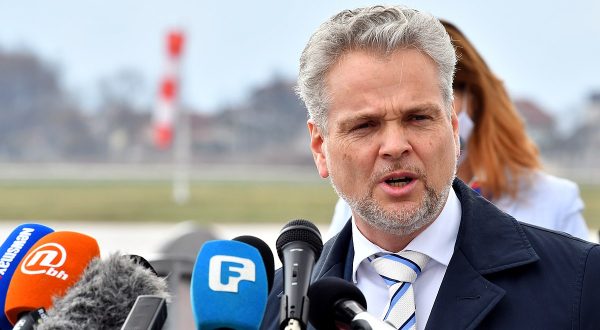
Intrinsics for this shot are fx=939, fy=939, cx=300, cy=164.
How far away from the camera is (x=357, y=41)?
2152 millimetres

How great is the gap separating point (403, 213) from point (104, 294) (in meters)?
0.71

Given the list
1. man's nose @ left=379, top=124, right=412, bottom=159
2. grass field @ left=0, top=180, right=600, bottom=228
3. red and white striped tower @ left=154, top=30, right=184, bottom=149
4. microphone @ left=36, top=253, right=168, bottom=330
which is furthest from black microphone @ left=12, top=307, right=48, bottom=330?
red and white striped tower @ left=154, top=30, right=184, bottom=149

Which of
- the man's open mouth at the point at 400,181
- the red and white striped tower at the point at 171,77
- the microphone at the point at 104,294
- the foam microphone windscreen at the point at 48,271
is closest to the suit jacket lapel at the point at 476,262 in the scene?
the man's open mouth at the point at 400,181

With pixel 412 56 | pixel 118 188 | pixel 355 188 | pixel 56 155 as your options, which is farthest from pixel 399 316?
pixel 56 155

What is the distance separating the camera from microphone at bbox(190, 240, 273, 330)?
164 centimetres

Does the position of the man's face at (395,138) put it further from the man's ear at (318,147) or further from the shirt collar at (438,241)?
the man's ear at (318,147)

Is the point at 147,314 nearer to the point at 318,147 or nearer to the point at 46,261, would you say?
the point at 46,261

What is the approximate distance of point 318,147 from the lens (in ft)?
7.83

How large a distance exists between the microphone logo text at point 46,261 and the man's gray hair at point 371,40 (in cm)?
70

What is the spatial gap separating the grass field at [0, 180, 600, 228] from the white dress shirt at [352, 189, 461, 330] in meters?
16.3

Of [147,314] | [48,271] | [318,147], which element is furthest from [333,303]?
[318,147]

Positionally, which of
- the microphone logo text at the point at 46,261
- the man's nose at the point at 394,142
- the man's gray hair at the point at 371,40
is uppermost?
the man's gray hair at the point at 371,40

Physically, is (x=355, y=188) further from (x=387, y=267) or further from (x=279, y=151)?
(x=279, y=151)

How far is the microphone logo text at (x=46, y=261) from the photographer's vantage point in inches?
74.6
